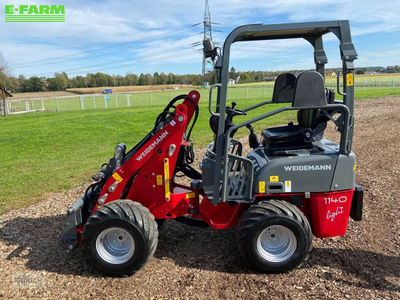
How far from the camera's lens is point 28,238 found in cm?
511

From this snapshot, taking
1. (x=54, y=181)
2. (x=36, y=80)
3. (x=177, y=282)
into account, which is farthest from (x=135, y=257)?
(x=36, y=80)

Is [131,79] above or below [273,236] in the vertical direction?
above

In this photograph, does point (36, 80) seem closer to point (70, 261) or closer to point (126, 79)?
point (126, 79)

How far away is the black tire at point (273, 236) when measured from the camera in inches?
146

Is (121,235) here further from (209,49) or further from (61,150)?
(61,150)

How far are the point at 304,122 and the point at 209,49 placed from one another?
1497 mm

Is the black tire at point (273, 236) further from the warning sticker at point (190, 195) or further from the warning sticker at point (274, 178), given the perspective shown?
the warning sticker at point (190, 195)

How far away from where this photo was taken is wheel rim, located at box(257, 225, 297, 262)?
12.6 ft

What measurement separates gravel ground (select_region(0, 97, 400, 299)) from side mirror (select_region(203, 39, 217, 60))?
8.07 ft

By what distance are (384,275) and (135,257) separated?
2791 mm

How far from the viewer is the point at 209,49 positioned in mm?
3945

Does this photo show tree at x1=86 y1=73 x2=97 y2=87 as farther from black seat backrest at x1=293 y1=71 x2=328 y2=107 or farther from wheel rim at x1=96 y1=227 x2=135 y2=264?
black seat backrest at x1=293 y1=71 x2=328 y2=107

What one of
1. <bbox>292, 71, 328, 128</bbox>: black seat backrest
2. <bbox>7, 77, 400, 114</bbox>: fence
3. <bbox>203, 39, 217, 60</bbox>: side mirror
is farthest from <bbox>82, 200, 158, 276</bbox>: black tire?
<bbox>7, 77, 400, 114</bbox>: fence

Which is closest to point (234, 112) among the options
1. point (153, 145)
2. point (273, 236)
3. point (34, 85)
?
point (153, 145)
